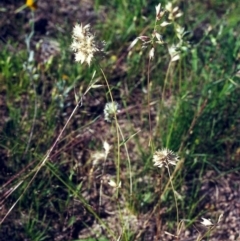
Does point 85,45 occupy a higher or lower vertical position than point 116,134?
higher

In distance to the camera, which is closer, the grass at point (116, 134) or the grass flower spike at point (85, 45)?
the grass flower spike at point (85, 45)

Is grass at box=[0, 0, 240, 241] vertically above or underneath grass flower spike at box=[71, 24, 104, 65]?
underneath

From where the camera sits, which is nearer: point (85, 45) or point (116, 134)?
point (85, 45)

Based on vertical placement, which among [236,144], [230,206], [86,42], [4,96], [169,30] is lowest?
[230,206]

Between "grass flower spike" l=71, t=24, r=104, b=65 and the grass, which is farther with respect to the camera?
the grass

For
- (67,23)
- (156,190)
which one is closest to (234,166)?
(156,190)

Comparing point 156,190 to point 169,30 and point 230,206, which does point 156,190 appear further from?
point 169,30

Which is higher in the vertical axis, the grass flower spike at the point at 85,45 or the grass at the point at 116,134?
the grass flower spike at the point at 85,45

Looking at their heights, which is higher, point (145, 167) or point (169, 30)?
point (169, 30)
